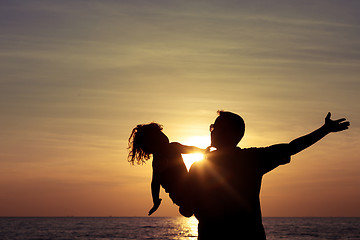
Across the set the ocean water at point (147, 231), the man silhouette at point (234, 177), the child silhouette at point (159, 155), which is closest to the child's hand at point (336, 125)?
the man silhouette at point (234, 177)

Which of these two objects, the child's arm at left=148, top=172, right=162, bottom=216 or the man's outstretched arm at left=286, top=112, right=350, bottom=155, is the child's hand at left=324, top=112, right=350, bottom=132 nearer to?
the man's outstretched arm at left=286, top=112, right=350, bottom=155

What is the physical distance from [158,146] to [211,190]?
1.51 meters

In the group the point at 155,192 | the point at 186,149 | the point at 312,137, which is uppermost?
the point at 186,149

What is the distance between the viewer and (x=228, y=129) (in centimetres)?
364

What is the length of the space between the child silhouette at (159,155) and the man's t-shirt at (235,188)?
1089mm

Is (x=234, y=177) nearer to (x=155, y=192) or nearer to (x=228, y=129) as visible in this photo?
(x=228, y=129)

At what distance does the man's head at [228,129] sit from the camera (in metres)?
3.61

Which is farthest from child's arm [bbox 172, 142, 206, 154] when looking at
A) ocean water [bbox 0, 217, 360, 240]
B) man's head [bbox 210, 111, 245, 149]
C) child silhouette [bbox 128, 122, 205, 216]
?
ocean water [bbox 0, 217, 360, 240]

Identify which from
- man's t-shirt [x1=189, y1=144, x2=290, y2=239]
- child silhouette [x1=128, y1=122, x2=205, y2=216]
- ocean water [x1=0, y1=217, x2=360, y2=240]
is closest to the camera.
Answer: man's t-shirt [x1=189, y1=144, x2=290, y2=239]

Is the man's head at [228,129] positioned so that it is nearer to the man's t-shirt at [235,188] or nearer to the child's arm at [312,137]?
the man's t-shirt at [235,188]

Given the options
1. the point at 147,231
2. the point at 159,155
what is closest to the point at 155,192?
the point at 159,155

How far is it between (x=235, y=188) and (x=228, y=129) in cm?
39

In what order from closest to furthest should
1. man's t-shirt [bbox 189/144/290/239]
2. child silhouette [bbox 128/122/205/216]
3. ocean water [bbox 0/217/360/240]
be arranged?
1. man's t-shirt [bbox 189/144/290/239]
2. child silhouette [bbox 128/122/205/216]
3. ocean water [bbox 0/217/360/240]

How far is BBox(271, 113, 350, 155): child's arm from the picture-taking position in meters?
3.52
